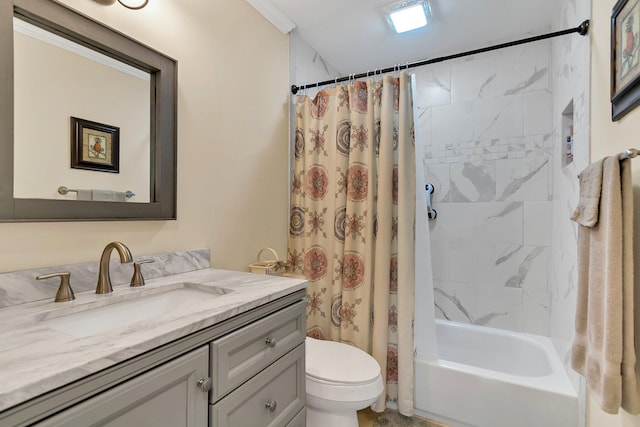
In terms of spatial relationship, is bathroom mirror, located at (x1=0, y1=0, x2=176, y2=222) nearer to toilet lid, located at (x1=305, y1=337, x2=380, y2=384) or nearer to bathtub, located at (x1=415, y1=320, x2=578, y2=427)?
toilet lid, located at (x1=305, y1=337, x2=380, y2=384)

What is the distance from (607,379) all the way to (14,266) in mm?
1775

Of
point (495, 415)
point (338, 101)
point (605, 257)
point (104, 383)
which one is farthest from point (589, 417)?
point (338, 101)

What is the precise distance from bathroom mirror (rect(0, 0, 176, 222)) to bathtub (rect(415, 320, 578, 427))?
1738mm

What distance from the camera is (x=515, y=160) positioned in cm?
235

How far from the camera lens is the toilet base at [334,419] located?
1449 mm

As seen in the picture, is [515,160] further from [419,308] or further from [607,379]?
[607,379]

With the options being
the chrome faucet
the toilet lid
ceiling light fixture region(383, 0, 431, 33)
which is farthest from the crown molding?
A: the toilet lid

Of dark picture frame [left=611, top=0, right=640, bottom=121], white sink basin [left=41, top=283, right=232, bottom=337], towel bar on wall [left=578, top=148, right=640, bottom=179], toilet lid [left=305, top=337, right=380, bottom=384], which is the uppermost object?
dark picture frame [left=611, top=0, right=640, bottom=121]

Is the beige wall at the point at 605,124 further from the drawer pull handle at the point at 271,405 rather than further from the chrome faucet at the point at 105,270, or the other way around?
the chrome faucet at the point at 105,270

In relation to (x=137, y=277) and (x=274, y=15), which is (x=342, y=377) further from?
(x=274, y=15)

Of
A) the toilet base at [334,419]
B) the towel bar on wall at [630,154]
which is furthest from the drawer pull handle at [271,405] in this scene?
the towel bar on wall at [630,154]

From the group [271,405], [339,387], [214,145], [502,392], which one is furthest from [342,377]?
[214,145]

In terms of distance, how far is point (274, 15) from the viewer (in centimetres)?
199

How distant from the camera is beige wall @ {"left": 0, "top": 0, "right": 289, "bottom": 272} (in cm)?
108
